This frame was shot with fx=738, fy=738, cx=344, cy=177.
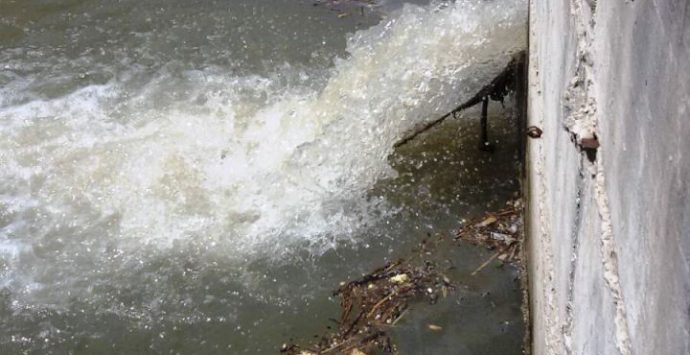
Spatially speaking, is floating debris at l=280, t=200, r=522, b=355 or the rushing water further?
the rushing water

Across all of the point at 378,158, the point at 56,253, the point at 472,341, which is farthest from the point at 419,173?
the point at 56,253

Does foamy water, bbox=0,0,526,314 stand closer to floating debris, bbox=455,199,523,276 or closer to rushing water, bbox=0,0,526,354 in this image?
rushing water, bbox=0,0,526,354

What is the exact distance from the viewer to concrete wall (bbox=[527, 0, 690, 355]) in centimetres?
120

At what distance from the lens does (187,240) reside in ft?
13.5

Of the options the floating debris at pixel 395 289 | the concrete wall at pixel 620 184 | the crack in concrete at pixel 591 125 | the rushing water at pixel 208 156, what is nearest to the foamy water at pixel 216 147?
the rushing water at pixel 208 156

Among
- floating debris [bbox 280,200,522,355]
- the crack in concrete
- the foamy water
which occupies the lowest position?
floating debris [bbox 280,200,522,355]

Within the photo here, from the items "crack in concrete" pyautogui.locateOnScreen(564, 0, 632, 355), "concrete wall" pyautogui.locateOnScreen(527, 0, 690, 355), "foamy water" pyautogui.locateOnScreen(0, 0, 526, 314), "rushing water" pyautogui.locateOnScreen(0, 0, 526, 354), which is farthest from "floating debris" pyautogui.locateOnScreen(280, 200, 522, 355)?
"crack in concrete" pyautogui.locateOnScreen(564, 0, 632, 355)

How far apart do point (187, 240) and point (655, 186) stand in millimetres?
3149

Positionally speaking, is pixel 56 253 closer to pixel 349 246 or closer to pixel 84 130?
pixel 84 130

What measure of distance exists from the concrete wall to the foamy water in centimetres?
175

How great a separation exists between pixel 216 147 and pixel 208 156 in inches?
4.0

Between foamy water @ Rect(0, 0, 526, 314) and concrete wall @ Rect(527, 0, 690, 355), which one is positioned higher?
concrete wall @ Rect(527, 0, 690, 355)

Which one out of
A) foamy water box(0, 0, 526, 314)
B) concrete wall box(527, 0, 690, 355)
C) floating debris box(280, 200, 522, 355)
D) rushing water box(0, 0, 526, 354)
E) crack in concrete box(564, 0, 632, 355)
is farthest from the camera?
foamy water box(0, 0, 526, 314)

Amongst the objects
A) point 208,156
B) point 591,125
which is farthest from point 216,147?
point 591,125
